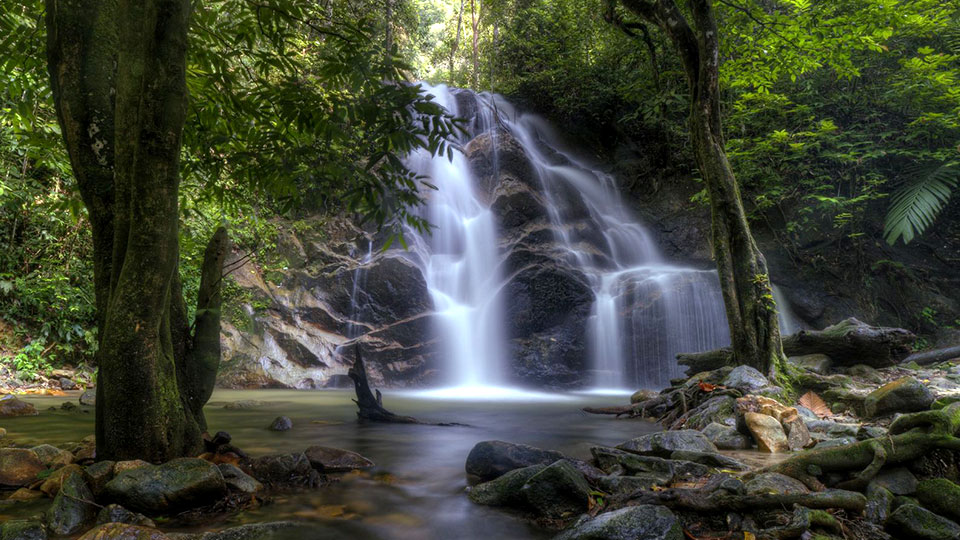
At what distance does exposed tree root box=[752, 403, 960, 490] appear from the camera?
288 centimetres

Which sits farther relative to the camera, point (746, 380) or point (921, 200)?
point (921, 200)

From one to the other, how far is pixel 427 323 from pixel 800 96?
12108 mm

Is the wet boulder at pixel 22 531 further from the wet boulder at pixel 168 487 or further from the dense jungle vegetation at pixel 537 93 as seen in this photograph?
the dense jungle vegetation at pixel 537 93

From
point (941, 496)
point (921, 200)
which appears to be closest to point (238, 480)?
point (941, 496)

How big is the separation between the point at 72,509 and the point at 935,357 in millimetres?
12694

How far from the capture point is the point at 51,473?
362 cm

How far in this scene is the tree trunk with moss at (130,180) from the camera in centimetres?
308

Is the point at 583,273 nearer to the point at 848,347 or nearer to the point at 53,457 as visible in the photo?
the point at 848,347

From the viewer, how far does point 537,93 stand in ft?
64.8

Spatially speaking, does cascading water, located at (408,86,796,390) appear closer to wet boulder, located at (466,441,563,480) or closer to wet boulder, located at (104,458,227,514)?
wet boulder, located at (466,441,563,480)

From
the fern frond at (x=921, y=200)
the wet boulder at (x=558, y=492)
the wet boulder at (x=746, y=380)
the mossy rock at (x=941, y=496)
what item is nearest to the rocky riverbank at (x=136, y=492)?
the wet boulder at (x=558, y=492)

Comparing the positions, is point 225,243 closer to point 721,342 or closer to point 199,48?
point 199,48

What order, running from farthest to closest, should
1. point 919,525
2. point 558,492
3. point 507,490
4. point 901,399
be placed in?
1. point 901,399
2. point 507,490
3. point 558,492
4. point 919,525

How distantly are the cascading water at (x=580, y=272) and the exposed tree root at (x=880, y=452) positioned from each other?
7545mm
